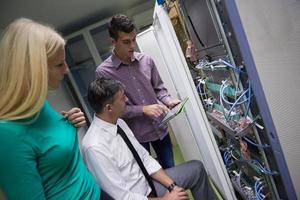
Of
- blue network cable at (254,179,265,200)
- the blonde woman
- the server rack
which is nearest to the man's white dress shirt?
the blonde woman

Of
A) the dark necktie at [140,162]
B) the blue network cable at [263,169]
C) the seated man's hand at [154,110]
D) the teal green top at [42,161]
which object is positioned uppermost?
the teal green top at [42,161]

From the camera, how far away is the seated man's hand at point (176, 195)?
1.54 m

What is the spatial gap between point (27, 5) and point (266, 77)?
3023mm

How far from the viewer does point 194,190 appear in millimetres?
1762

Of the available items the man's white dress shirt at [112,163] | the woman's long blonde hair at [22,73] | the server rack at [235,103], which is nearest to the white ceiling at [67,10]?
the server rack at [235,103]

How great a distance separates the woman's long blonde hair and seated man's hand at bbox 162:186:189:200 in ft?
3.01

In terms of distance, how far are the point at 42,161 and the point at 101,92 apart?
716 millimetres

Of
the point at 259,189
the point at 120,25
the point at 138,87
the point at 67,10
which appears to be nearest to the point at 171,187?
the point at 259,189

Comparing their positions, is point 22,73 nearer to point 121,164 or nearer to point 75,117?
point 75,117

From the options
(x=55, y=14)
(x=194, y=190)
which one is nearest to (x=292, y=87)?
(x=194, y=190)

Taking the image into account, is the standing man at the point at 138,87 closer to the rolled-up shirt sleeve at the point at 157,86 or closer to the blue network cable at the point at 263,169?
the rolled-up shirt sleeve at the point at 157,86

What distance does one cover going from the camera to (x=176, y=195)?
1.55m

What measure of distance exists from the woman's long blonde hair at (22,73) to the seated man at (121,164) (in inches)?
22.8

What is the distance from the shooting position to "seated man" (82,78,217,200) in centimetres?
143
